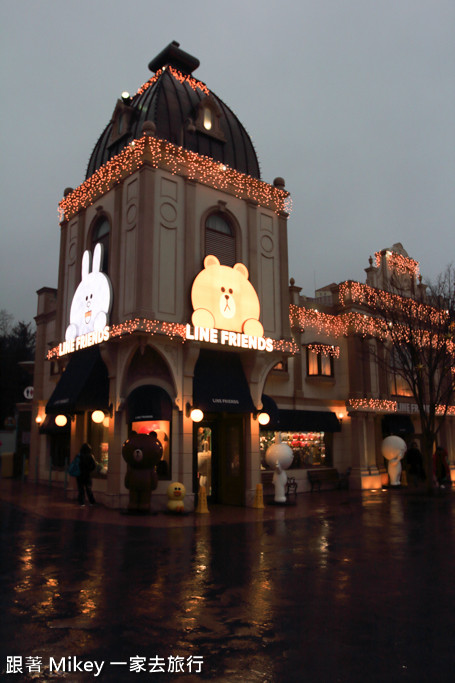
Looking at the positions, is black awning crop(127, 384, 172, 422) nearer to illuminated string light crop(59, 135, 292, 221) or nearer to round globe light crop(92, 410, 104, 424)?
round globe light crop(92, 410, 104, 424)

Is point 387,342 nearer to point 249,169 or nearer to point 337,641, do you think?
point 249,169

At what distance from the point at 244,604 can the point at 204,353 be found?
37.5ft

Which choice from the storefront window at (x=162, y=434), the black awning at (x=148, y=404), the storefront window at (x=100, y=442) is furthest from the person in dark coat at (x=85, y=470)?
the black awning at (x=148, y=404)

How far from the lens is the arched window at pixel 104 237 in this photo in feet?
60.5

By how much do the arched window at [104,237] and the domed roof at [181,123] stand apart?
2.81 meters

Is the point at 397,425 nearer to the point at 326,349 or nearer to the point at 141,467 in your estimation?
the point at 326,349

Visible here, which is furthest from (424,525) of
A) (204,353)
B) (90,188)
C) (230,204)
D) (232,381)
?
(90,188)

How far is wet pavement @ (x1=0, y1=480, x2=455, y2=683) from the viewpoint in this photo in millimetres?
4949

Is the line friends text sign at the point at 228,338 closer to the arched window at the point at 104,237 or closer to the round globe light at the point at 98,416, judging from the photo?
the round globe light at the point at 98,416

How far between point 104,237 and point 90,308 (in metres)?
2.70

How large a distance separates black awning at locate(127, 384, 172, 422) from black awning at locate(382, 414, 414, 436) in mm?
13865

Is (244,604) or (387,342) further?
(387,342)

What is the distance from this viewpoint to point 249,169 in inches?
803

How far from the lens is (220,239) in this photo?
18.5 meters
